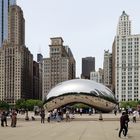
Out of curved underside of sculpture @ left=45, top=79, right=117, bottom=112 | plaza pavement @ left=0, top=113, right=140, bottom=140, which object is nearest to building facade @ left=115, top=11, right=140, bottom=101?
curved underside of sculpture @ left=45, top=79, right=117, bottom=112

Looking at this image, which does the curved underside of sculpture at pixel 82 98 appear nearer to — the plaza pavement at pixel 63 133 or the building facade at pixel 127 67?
the plaza pavement at pixel 63 133

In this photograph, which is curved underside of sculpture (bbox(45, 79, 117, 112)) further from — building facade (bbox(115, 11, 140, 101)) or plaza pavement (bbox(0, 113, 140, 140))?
building facade (bbox(115, 11, 140, 101))

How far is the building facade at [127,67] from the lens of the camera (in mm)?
189625

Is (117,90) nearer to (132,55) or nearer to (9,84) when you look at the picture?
(132,55)

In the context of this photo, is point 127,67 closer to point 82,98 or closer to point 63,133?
point 82,98

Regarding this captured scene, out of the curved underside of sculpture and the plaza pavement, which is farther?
the curved underside of sculpture

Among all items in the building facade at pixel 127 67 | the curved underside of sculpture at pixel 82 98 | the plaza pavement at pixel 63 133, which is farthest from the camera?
the building facade at pixel 127 67

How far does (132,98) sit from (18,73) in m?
56.1

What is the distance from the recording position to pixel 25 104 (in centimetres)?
14575


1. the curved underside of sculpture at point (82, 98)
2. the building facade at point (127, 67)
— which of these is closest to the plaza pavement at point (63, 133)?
the curved underside of sculpture at point (82, 98)

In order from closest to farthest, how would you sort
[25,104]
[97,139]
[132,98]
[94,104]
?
[97,139]
[94,104]
[25,104]
[132,98]

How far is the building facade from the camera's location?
190 metres

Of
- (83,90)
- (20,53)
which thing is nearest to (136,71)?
(20,53)

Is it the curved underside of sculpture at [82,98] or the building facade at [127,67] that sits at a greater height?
the building facade at [127,67]
